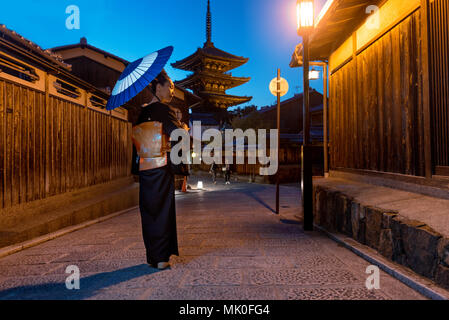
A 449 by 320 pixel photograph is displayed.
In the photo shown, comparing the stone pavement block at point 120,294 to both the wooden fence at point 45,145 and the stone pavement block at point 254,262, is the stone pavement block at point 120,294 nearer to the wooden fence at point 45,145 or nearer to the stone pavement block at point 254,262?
the stone pavement block at point 254,262

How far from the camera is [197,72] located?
110 ft

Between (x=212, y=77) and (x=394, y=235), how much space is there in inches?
1310

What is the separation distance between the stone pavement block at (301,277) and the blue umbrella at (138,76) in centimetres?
249

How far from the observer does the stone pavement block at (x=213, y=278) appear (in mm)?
2784

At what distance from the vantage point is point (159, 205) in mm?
3326

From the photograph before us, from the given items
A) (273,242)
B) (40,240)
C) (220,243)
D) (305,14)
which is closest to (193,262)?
(220,243)

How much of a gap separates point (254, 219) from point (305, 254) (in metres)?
2.71

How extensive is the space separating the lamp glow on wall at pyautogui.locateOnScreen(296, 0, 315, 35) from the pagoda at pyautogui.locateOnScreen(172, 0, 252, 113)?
1157 inches

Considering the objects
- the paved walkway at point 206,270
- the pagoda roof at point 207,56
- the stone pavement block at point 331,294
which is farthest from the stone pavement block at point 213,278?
the pagoda roof at point 207,56

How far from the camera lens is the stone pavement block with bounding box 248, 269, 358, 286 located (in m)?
2.78

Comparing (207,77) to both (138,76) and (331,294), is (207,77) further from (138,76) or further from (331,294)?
(331,294)

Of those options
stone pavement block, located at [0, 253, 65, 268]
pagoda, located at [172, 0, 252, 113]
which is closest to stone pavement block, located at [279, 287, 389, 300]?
stone pavement block, located at [0, 253, 65, 268]

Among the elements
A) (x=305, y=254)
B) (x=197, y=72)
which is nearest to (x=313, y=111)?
(x=197, y=72)
